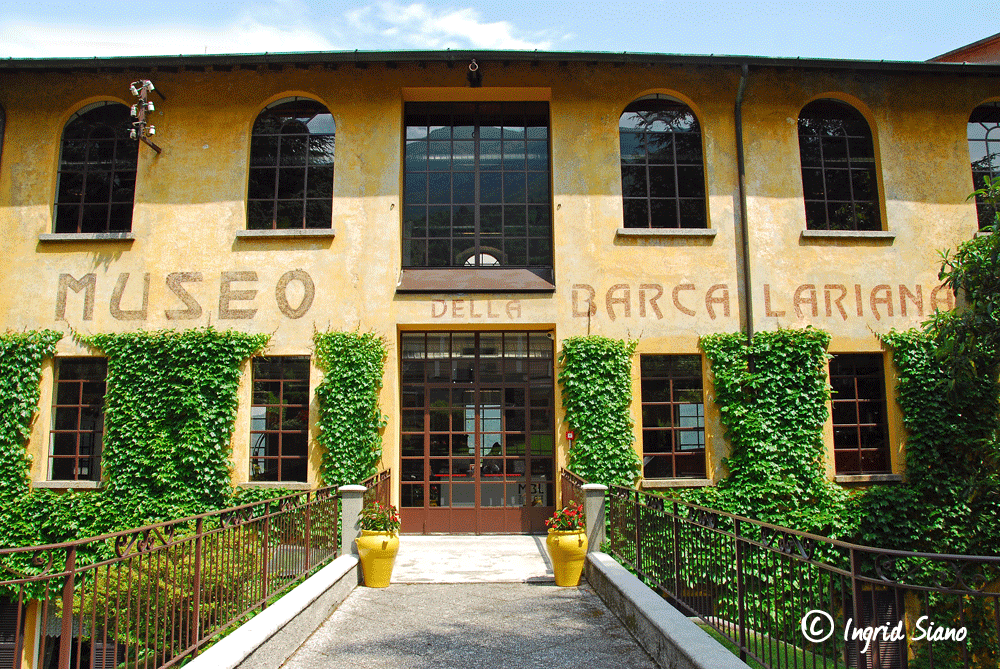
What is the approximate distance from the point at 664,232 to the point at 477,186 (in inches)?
127

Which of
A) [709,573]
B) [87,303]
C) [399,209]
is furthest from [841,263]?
[87,303]

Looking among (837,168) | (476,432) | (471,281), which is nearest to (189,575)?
(476,432)

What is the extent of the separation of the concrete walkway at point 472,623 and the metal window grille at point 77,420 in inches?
217

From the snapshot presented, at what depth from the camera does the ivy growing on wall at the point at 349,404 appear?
35.3 ft

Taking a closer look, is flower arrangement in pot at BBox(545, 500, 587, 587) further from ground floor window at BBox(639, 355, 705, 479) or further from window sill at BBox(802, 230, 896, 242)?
window sill at BBox(802, 230, 896, 242)

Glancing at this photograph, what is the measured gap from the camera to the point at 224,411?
35.9 ft

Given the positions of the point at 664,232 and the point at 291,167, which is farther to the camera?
the point at 291,167

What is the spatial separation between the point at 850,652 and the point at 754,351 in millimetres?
7713

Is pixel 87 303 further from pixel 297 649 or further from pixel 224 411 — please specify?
pixel 297 649

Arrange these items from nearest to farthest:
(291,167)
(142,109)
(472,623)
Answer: (472,623) → (142,109) → (291,167)

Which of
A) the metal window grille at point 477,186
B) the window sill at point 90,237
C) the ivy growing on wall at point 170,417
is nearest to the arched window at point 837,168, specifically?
the metal window grille at point 477,186

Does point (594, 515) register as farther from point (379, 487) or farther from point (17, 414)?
point (17, 414)

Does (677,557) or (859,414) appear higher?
(859,414)

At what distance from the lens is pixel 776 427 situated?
10930 mm
